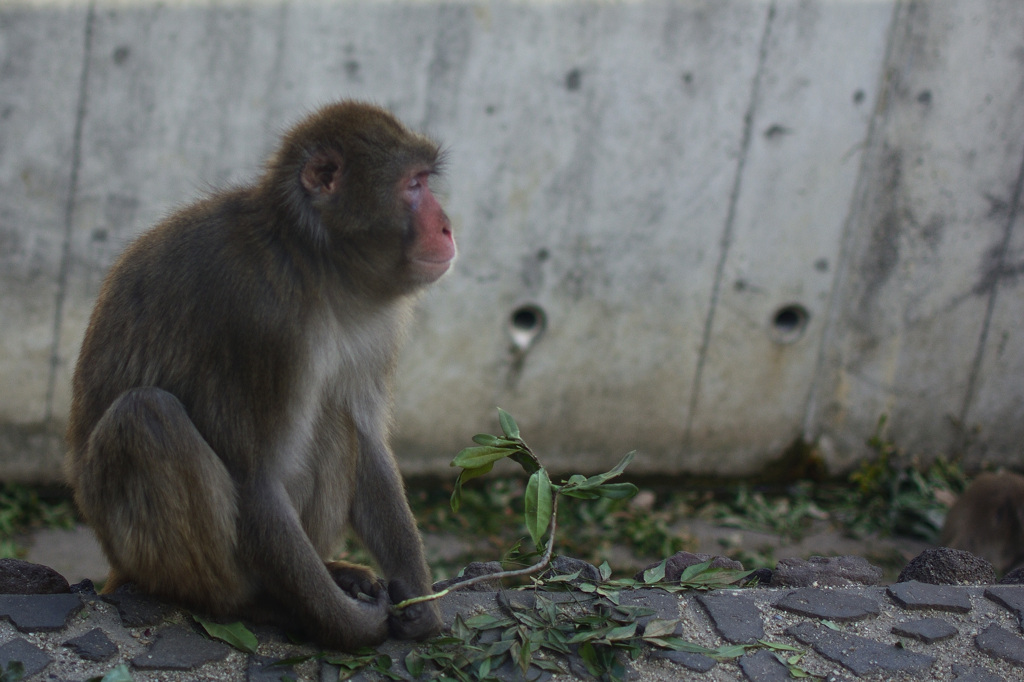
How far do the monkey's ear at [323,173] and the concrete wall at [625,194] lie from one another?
2.35 metres

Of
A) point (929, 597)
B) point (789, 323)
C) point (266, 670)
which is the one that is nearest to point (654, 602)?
point (929, 597)

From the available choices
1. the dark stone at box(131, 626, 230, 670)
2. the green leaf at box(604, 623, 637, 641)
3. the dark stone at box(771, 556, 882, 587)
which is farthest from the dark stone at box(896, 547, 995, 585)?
the dark stone at box(131, 626, 230, 670)

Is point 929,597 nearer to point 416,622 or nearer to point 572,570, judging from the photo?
point 572,570

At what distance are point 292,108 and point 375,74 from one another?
446mm

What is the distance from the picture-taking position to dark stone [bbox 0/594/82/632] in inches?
104

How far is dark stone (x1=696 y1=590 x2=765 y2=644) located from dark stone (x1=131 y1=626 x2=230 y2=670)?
4.59ft

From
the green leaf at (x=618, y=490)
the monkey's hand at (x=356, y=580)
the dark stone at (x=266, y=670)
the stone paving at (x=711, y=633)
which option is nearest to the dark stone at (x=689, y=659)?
the stone paving at (x=711, y=633)

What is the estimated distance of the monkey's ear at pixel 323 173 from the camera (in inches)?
110

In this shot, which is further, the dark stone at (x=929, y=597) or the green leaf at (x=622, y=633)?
the dark stone at (x=929, y=597)

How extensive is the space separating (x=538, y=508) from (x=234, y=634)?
0.87m

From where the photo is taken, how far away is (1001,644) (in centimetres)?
304

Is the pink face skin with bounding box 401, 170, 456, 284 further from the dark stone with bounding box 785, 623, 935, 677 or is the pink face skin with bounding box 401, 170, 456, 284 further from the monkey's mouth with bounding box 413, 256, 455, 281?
the dark stone with bounding box 785, 623, 935, 677

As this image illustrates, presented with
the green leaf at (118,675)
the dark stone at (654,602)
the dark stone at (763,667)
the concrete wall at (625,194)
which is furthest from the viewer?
the concrete wall at (625,194)

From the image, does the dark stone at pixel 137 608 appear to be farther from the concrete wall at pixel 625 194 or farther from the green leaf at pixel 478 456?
the concrete wall at pixel 625 194
